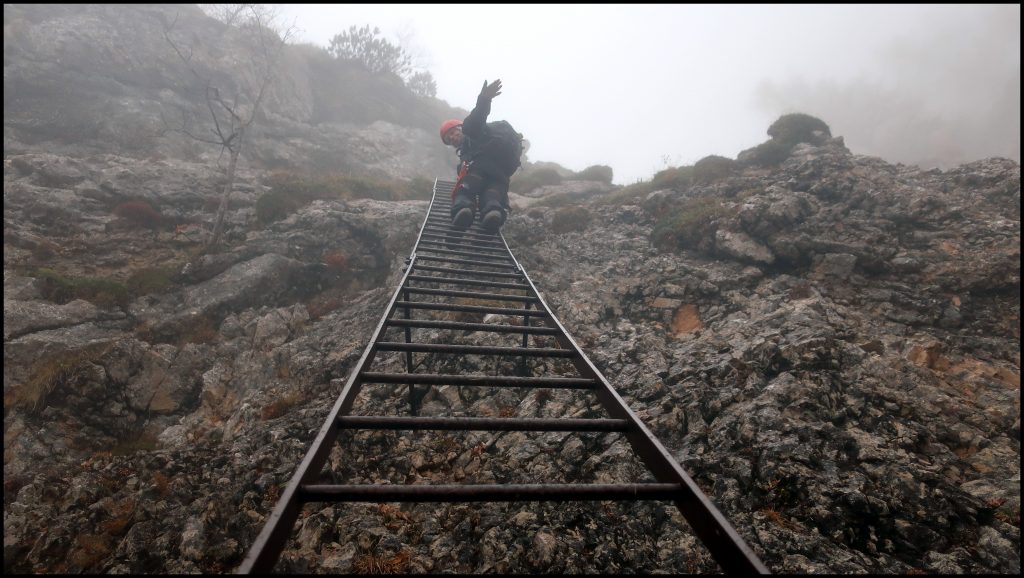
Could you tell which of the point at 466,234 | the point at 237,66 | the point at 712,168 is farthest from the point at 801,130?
the point at 237,66

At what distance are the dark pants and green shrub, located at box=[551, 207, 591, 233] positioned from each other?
3.36m

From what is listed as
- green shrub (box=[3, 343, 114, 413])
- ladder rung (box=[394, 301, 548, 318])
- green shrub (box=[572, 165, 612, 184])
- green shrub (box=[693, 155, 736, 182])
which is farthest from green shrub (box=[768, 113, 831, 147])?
green shrub (box=[3, 343, 114, 413])

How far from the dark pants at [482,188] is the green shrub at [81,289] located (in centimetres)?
628

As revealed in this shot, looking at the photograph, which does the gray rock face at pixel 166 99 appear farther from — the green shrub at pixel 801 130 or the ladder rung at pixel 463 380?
the green shrub at pixel 801 130

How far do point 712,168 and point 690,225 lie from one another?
5.04 meters

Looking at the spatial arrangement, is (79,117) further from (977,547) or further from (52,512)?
(977,547)

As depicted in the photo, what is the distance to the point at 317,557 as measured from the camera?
11.1 feet

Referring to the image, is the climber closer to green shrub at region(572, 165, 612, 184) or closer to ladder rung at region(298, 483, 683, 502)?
ladder rung at region(298, 483, 683, 502)

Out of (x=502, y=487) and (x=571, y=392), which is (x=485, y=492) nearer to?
(x=502, y=487)

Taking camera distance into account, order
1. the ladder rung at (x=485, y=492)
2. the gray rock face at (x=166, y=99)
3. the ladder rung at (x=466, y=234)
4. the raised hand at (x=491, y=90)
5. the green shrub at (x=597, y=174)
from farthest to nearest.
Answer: the green shrub at (x=597, y=174), the gray rock face at (x=166, y=99), the ladder rung at (x=466, y=234), the raised hand at (x=491, y=90), the ladder rung at (x=485, y=492)

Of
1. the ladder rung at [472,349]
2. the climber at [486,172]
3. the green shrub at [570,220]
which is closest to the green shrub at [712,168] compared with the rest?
the green shrub at [570,220]

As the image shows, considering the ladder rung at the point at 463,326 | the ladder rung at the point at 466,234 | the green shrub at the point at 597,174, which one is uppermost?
the green shrub at the point at 597,174

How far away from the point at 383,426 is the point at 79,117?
21.6 m

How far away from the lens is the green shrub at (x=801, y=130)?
1369cm
